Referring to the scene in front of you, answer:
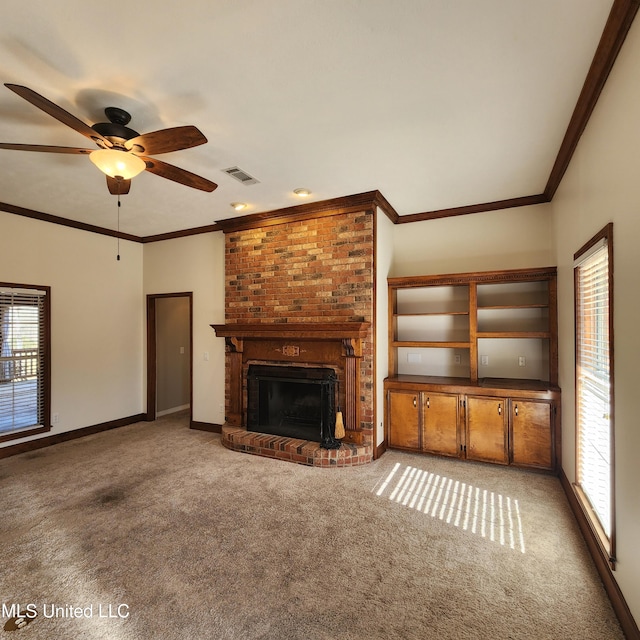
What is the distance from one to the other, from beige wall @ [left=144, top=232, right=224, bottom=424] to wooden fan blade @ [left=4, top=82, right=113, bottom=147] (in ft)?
9.18

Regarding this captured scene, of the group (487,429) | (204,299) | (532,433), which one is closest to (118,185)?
(204,299)

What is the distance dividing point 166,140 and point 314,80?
3.10 ft

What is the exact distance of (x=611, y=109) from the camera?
194 centimetres

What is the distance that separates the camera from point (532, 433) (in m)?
3.60

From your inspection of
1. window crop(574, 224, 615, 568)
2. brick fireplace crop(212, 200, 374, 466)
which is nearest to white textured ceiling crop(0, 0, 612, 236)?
brick fireplace crop(212, 200, 374, 466)

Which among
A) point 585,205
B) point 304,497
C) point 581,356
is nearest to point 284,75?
point 585,205

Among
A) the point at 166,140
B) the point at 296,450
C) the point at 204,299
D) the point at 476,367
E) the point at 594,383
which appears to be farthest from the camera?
the point at 204,299

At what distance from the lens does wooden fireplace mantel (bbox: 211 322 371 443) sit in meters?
3.93

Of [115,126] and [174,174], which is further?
[174,174]

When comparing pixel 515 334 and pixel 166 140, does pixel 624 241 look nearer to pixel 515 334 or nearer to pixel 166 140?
pixel 515 334

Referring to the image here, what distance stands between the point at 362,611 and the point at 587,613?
112 cm

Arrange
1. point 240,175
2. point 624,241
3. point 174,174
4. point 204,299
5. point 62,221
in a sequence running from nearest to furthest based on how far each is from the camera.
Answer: point 624,241
point 174,174
point 240,175
point 62,221
point 204,299

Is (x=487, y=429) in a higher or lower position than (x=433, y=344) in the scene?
lower

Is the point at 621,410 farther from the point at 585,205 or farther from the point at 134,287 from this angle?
the point at 134,287
